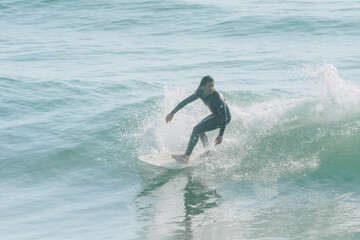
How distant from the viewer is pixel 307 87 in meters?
17.6

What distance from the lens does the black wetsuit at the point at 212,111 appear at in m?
11.0

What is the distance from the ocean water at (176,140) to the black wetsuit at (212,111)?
0.55 meters

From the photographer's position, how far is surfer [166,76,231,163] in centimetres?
1084

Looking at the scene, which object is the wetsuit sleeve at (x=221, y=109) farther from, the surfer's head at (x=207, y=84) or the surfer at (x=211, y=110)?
the surfer's head at (x=207, y=84)

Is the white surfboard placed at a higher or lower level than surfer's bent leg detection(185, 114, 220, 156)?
lower

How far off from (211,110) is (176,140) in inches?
64.9

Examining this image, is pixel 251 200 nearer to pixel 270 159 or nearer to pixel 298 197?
pixel 298 197

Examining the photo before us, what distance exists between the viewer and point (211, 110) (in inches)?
440

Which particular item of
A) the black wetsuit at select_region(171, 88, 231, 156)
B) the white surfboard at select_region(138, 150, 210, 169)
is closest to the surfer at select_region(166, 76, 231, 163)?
the black wetsuit at select_region(171, 88, 231, 156)

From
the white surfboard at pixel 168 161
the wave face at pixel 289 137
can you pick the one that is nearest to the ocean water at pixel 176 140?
the wave face at pixel 289 137

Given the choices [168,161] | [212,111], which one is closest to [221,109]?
[212,111]

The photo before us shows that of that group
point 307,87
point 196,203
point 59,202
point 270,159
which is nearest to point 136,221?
point 196,203

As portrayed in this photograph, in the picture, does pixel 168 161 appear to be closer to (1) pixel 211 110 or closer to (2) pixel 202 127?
(2) pixel 202 127

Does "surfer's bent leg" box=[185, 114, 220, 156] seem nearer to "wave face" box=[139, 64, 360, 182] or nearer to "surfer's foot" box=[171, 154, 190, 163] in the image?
"surfer's foot" box=[171, 154, 190, 163]
